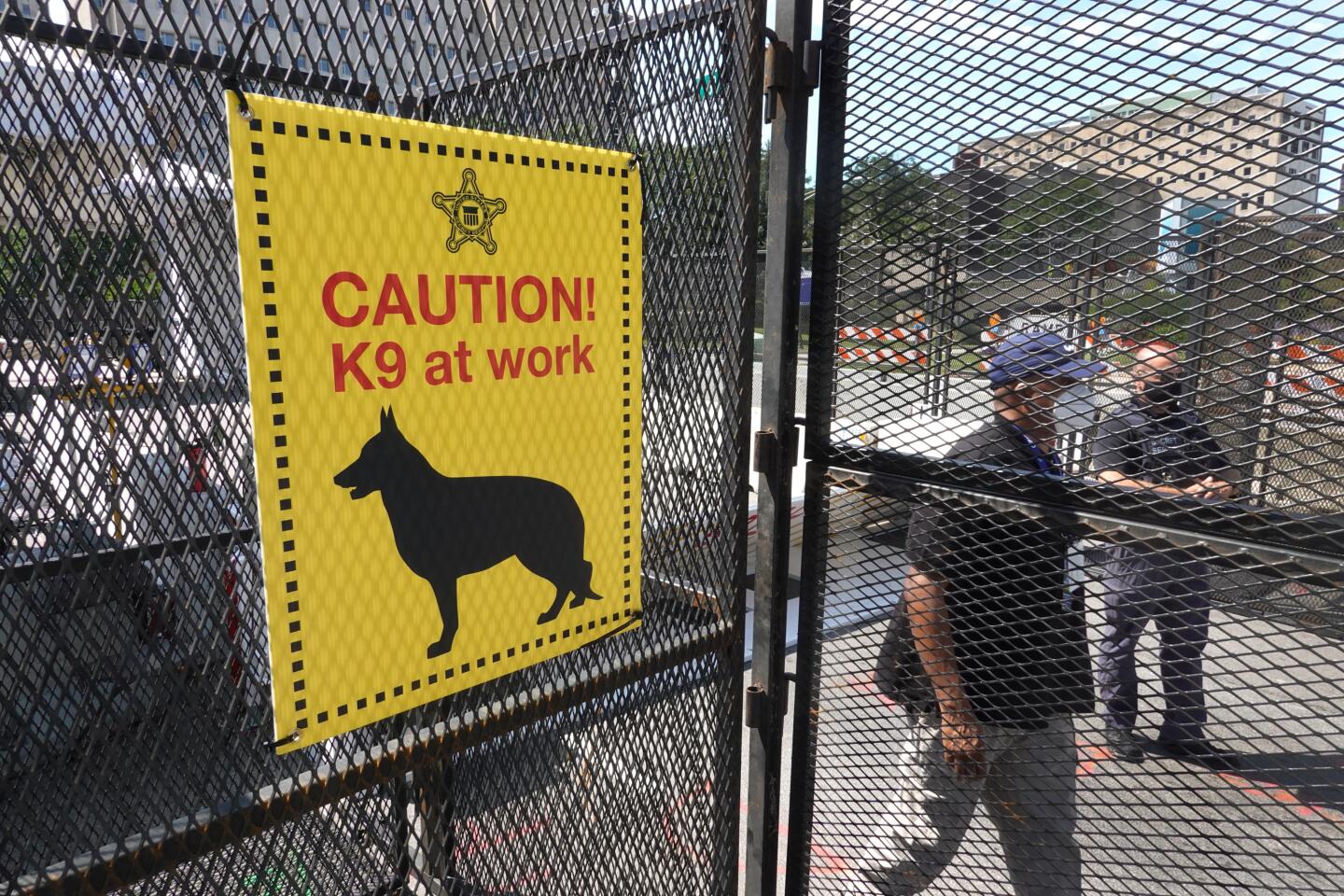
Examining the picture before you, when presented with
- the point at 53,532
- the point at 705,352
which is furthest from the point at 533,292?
the point at 53,532

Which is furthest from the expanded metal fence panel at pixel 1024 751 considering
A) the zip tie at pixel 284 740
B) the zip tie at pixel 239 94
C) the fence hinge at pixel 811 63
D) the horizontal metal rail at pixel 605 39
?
the zip tie at pixel 239 94

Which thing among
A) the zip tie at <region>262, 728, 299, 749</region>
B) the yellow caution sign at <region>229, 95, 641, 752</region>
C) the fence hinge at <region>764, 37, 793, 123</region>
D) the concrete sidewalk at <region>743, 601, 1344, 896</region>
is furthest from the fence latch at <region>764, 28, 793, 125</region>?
the zip tie at <region>262, 728, 299, 749</region>

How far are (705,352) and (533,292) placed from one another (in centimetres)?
53

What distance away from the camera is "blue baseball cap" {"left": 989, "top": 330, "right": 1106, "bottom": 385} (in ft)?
5.64

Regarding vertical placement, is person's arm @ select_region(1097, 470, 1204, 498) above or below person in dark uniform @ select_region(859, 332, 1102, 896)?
above

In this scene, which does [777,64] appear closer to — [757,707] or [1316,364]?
[1316,364]

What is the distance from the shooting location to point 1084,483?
1.71 m

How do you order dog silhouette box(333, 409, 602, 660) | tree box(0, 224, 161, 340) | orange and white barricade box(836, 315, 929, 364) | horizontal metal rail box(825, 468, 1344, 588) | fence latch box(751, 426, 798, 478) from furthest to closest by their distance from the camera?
1. fence latch box(751, 426, 798, 478)
2. orange and white barricade box(836, 315, 929, 364)
3. horizontal metal rail box(825, 468, 1344, 588)
4. dog silhouette box(333, 409, 602, 660)
5. tree box(0, 224, 161, 340)

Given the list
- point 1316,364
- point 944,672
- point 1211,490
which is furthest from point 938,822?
point 1316,364

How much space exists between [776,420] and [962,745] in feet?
3.12

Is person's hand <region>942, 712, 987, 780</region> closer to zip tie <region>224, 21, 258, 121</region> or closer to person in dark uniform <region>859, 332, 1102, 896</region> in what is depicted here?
person in dark uniform <region>859, 332, 1102, 896</region>

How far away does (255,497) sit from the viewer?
1.71 metres

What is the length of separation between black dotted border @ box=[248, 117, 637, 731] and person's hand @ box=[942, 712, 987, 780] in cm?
95

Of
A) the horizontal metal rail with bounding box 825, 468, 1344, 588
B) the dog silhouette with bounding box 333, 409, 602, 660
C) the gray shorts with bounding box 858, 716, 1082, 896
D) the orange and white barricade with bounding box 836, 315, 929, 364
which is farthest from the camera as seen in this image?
the gray shorts with bounding box 858, 716, 1082, 896
